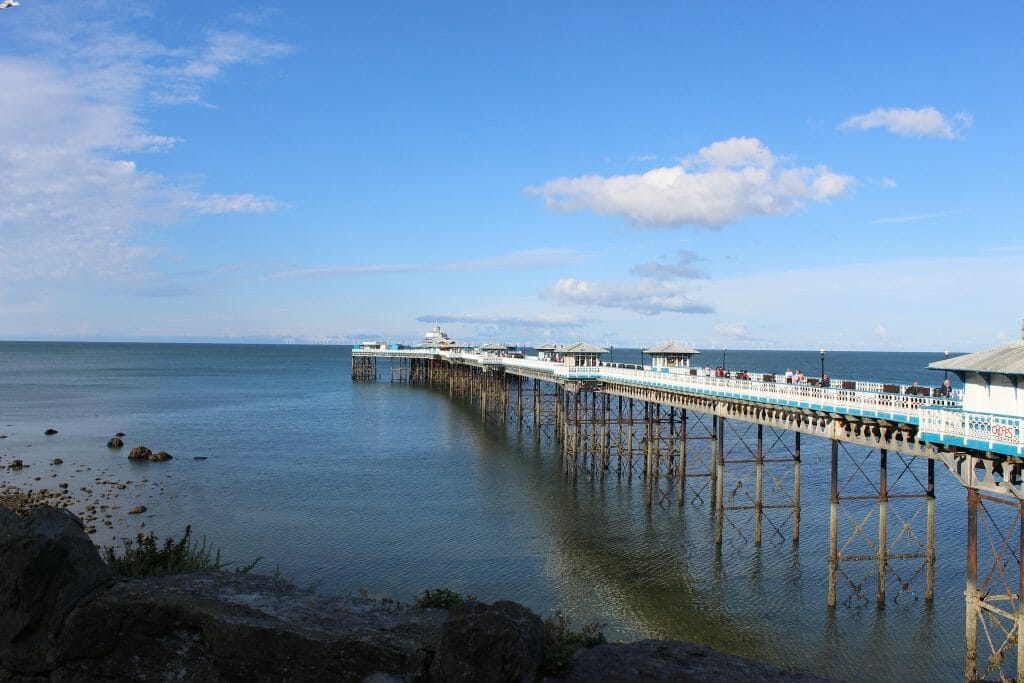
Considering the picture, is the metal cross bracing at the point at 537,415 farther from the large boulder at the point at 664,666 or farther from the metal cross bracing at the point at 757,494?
the large boulder at the point at 664,666

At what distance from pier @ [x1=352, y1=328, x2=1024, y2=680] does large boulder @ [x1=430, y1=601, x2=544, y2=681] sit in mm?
12732

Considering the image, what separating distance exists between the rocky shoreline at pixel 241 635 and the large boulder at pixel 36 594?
0.02m

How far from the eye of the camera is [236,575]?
44.7ft

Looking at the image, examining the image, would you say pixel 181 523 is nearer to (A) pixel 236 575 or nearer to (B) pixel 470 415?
(A) pixel 236 575

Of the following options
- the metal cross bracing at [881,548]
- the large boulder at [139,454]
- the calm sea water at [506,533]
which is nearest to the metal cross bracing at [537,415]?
the calm sea water at [506,533]

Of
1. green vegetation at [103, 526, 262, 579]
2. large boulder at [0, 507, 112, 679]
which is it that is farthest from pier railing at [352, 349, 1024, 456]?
large boulder at [0, 507, 112, 679]

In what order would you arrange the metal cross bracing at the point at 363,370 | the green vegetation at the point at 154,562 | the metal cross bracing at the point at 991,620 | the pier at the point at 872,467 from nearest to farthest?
the green vegetation at the point at 154,562
the metal cross bracing at the point at 991,620
the pier at the point at 872,467
the metal cross bracing at the point at 363,370

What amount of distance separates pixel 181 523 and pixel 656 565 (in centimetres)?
2047

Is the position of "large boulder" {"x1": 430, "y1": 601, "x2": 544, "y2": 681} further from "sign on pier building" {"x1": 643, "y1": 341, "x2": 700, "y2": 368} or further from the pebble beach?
"sign on pier building" {"x1": 643, "y1": 341, "x2": 700, "y2": 368}

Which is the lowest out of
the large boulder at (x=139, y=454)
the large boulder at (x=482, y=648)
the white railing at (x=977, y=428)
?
the large boulder at (x=139, y=454)

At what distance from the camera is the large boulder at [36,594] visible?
12.1 m

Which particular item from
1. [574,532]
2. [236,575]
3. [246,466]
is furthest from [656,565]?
[246,466]

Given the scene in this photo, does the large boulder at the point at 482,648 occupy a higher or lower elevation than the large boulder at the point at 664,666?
higher

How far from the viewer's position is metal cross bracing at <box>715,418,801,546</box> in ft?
100
